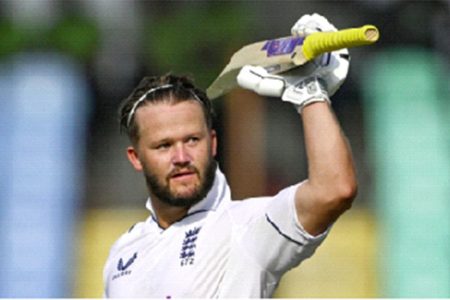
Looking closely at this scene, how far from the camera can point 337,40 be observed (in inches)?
157

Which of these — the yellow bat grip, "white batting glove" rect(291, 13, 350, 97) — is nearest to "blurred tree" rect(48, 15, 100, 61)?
"white batting glove" rect(291, 13, 350, 97)

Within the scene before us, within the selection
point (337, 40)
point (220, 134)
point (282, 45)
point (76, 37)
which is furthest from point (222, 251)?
point (76, 37)

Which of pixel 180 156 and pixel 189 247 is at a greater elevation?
pixel 180 156

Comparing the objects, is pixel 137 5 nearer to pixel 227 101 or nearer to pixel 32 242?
pixel 227 101

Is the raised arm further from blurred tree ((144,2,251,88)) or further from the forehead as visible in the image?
blurred tree ((144,2,251,88))

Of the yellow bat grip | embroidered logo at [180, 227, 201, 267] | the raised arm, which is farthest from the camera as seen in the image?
embroidered logo at [180, 227, 201, 267]

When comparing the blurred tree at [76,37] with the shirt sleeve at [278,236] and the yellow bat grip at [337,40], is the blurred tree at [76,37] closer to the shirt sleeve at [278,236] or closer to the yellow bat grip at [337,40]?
the shirt sleeve at [278,236]

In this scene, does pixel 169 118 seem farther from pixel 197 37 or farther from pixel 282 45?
pixel 197 37

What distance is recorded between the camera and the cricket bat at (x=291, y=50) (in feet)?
13.0

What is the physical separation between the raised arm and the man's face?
1.22 feet

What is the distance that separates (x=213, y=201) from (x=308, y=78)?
28.9 inches

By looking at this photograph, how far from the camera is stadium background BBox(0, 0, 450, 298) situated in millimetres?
11969

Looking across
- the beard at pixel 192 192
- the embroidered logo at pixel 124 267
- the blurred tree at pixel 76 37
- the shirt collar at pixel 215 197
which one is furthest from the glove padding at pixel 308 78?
the blurred tree at pixel 76 37

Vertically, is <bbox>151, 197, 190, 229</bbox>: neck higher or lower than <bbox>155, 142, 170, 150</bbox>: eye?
lower
